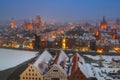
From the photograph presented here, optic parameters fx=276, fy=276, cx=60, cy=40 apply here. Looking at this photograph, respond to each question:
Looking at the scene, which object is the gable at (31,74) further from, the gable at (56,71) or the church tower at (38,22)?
the church tower at (38,22)

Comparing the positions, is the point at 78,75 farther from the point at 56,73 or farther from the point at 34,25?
the point at 34,25

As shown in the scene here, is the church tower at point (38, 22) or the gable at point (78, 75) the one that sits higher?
the church tower at point (38, 22)

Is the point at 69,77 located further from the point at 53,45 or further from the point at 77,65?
the point at 53,45

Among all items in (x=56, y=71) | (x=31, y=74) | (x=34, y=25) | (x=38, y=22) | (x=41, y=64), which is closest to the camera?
(x=56, y=71)

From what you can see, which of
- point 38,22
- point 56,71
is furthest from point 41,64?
point 38,22

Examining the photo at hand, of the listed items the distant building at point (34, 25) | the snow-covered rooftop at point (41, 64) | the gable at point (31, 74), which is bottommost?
the gable at point (31, 74)

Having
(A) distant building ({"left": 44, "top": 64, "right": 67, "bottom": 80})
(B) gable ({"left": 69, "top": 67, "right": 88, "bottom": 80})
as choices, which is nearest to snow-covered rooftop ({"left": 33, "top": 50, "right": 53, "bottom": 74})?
(A) distant building ({"left": 44, "top": 64, "right": 67, "bottom": 80})

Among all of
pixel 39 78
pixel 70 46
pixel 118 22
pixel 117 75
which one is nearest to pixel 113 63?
pixel 117 75

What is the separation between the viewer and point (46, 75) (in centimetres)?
790

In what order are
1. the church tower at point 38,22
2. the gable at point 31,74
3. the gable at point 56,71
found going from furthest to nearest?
the church tower at point 38,22, the gable at point 31,74, the gable at point 56,71

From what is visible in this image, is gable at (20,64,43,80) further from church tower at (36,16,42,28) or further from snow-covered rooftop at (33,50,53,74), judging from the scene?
church tower at (36,16,42,28)

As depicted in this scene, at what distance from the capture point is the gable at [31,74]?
8000 millimetres

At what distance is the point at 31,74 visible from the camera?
26.4 feet

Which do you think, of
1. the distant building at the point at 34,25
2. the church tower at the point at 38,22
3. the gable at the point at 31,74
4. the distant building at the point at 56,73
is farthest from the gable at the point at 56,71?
the church tower at the point at 38,22
